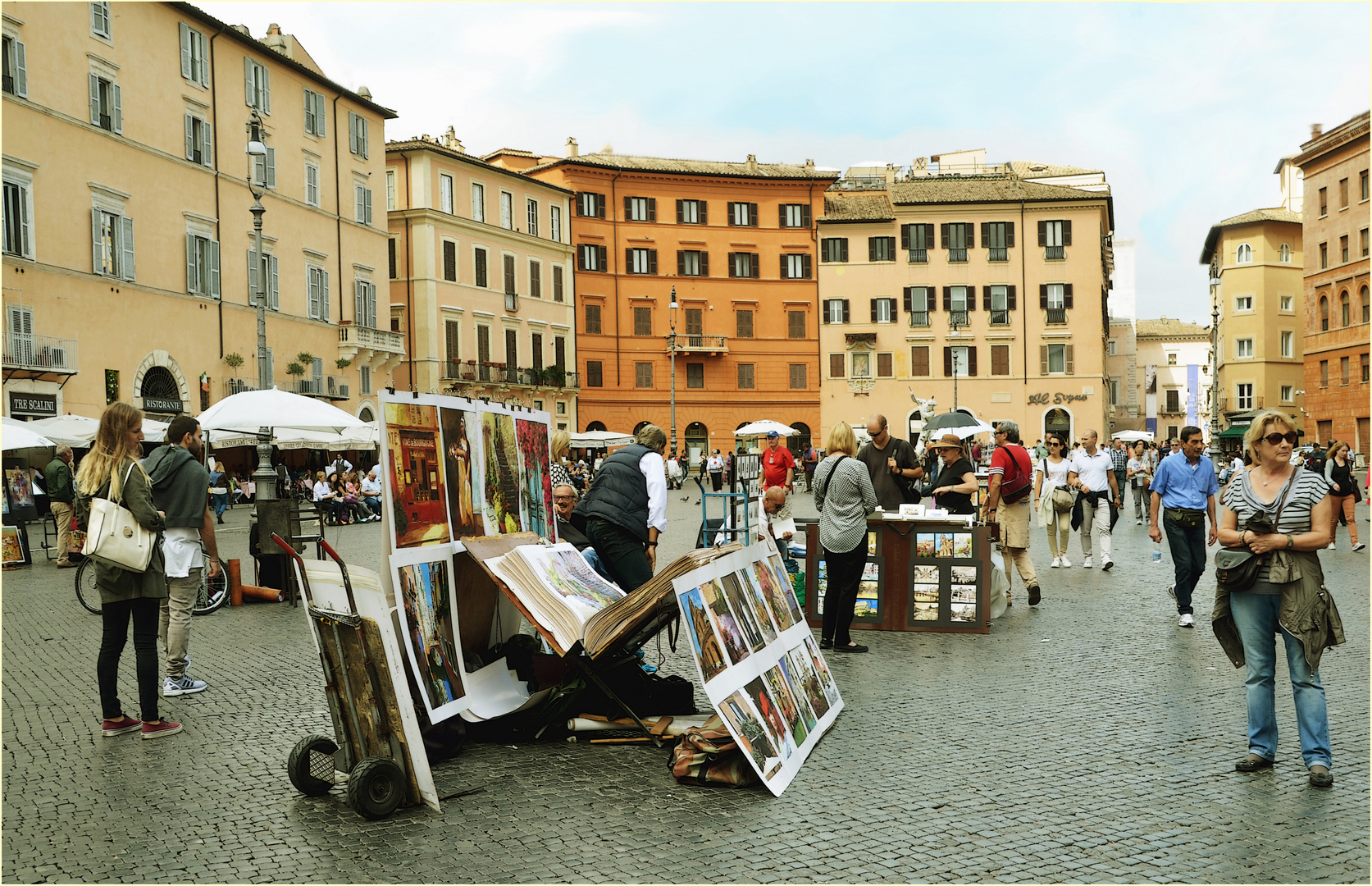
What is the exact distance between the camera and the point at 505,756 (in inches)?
231

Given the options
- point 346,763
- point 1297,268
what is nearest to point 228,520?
point 346,763

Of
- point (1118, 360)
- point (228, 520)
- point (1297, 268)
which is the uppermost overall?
point (1297, 268)

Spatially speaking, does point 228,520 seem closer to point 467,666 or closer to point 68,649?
point 68,649

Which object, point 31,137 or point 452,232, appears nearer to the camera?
A: point 31,137

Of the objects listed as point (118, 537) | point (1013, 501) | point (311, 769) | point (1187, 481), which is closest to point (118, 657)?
point (118, 537)

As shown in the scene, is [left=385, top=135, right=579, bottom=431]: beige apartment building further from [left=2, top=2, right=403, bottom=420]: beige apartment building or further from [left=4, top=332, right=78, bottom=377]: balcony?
[left=4, top=332, right=78, bottom=377]: balcony

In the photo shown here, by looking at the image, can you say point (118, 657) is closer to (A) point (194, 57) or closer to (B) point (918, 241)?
(A) point (194, 57)

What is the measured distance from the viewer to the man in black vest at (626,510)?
325 inches

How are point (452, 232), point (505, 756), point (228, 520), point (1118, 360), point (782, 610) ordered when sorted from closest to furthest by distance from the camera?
point (505, 756)
point (782, 610)
point (228, 520)
point (452, 232)
point (1118, 360)

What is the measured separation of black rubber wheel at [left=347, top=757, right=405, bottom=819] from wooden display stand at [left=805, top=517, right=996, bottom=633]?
5.48 metres

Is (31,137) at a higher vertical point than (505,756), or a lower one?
higher

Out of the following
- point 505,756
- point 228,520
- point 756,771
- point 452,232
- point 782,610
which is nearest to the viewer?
point 756,771

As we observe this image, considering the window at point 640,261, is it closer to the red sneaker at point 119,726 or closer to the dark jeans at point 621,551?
the dark jeans at point 621,551

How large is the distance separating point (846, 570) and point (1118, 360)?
272 feet
